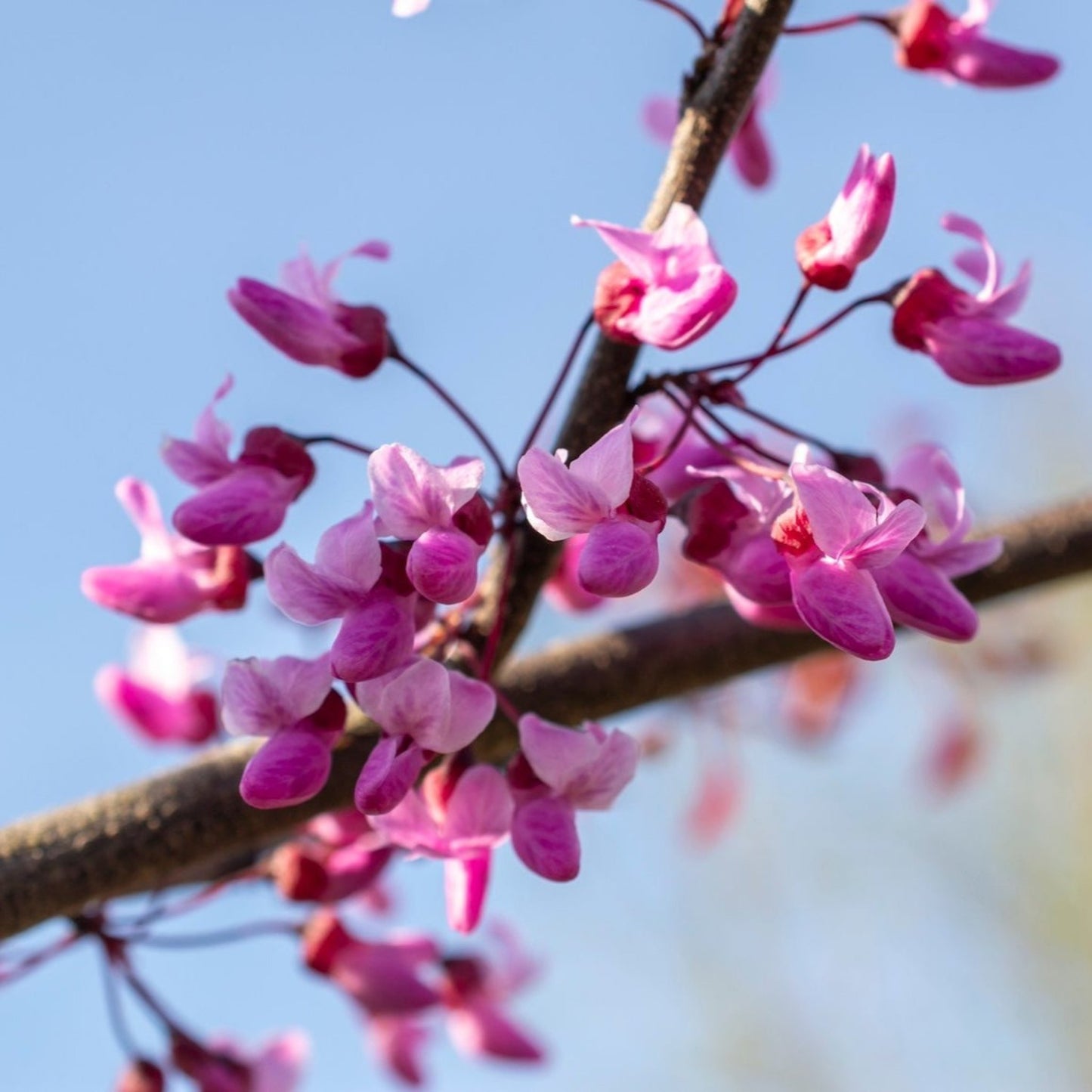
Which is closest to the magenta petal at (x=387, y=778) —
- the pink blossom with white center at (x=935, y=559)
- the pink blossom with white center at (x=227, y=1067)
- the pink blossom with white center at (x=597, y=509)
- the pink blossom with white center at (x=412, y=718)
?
the pink blossom with white center at (x=412, y=718)

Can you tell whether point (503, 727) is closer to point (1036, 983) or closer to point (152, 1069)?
point (152, 1069)

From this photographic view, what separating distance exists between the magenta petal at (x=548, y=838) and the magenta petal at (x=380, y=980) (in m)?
0.82

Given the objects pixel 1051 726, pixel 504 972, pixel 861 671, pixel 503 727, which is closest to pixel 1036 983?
pixel 1051 726

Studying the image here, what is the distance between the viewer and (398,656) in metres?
1.38

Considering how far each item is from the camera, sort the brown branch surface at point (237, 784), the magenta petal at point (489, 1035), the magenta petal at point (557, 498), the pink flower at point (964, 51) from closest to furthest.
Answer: the magenta petal at point (557, 498)
the brown branch surface at point (237, 784)
the pink flower at point (964, 51)
the magenta petal at point (489, 1035)

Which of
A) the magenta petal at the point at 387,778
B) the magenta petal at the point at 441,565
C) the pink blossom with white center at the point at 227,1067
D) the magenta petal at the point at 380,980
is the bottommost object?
the pink blossom with white center at the point at 227,1067

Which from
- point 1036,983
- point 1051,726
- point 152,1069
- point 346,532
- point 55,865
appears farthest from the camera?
point 1051,726

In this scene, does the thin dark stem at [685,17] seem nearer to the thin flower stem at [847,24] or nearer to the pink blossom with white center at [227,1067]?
the thin flower stem at [847,24]

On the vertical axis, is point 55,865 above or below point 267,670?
below

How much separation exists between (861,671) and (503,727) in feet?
6.60

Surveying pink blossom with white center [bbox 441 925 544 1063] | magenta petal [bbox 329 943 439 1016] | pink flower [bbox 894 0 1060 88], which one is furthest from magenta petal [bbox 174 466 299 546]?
pink blossom with white center [bbox 441 925 544 1063]

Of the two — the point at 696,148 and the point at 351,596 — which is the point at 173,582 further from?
the point at 696,148

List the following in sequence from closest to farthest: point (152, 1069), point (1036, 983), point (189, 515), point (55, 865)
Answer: point (189, 515) → point (55, 865) → point (152, 1069) → point (1036, 983)

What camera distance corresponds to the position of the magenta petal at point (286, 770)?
4.66 feet
